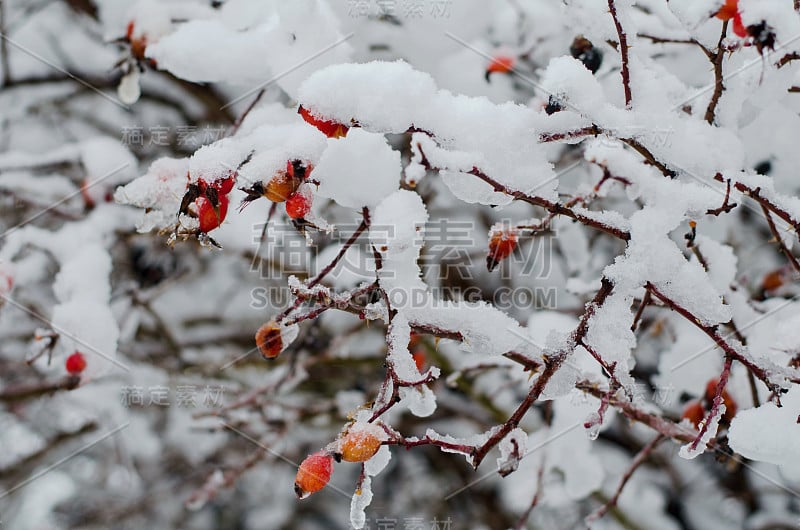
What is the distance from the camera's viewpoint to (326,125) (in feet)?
3.10

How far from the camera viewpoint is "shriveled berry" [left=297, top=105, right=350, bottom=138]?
93 cm

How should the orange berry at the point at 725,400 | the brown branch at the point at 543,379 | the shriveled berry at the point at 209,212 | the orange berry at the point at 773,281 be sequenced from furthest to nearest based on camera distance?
the orange berry at the point at 773,281, the orange berry at the point at 725,400, the shriveled berry at the point at 209,212, the brown branch at the point at 543,379

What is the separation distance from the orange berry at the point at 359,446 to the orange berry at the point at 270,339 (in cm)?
26

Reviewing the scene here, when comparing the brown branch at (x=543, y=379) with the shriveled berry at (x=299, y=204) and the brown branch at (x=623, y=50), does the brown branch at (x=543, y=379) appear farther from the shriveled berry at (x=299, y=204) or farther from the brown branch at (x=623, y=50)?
the shriveled berry at (x=299, y=204)

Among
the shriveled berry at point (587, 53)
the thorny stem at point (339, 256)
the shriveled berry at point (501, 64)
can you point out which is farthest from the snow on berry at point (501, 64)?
the thorny stem at point (339, 256)

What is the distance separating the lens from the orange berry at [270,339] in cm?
106

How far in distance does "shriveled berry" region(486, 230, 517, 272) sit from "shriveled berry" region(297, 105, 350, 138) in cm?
36

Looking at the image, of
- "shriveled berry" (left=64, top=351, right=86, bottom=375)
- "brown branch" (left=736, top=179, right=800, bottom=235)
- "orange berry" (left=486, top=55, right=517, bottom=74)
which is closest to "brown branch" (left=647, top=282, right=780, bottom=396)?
"brown branch" (left=736, top=179, right=800, bottom=235)

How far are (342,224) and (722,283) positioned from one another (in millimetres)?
966

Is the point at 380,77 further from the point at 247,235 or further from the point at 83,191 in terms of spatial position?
the point at 83,191

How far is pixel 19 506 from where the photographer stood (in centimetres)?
337

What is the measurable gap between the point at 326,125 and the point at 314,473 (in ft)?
1.57

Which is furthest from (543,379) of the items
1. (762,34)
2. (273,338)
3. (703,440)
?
(762,34)

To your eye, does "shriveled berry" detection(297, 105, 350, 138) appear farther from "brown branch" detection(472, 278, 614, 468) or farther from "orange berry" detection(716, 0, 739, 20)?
"orange berry" detection(716, 0, 739, 20)
